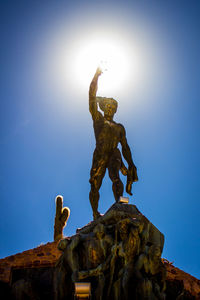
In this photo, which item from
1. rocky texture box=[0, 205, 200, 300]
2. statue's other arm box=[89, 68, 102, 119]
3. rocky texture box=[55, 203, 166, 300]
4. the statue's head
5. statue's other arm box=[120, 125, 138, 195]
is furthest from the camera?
the statue's head

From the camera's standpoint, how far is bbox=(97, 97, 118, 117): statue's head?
880 cm

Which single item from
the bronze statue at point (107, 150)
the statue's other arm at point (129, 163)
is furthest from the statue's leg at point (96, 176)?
the statue's other arm at point (129, 163)

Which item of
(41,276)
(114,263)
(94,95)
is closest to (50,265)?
(41,276)

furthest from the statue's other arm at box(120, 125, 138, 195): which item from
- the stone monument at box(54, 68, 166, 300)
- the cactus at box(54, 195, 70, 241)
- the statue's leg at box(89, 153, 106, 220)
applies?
the cactus at box(54, 195, 70, 241)

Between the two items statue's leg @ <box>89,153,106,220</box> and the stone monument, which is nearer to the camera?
the stone monument

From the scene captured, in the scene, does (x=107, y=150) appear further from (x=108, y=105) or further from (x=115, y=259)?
(x=115, y=259)

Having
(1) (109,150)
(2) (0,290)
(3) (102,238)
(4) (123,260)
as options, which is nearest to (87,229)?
(3) (102,238)

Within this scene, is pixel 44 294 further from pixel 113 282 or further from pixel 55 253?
pixel 55 253

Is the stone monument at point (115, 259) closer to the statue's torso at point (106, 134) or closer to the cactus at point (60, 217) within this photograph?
the statue's torso at point (106, 134)

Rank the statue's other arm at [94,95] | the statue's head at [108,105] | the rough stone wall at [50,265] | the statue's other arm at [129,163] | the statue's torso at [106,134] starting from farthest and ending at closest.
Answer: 1. the statue's head at [108,105]
2. the statue's other arm at [129,163]
3. the statue's torso at [106,134]
4. the statue's other arm at [94,95]
5. the rough stone wall at [50,265]

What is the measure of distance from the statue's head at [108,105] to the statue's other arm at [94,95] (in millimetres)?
474

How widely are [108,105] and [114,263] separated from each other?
412 centimetres

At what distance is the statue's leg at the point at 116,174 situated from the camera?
8.05m

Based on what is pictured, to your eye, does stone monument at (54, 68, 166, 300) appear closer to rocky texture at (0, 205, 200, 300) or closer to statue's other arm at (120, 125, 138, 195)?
rocky texture at (0, 205, 200, 300)
